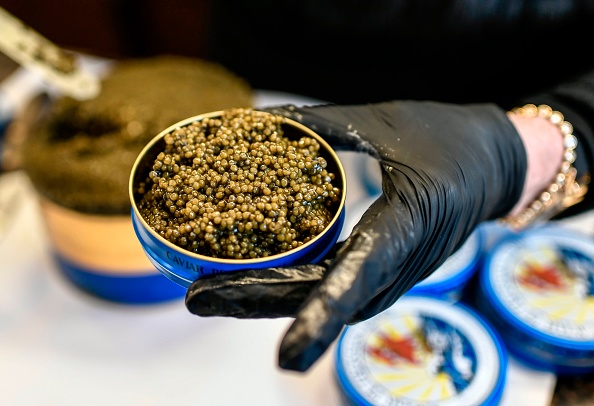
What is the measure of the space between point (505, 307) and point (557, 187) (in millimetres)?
300

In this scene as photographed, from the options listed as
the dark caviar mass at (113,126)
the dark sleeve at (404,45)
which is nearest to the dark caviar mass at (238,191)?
the dark caviar mass at (113,126)

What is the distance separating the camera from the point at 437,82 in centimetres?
174

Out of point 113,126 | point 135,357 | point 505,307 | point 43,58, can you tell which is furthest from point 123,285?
point 505,307

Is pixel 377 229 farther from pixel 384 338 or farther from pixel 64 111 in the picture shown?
pixel 64 111

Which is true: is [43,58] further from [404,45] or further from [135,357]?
[404,45]

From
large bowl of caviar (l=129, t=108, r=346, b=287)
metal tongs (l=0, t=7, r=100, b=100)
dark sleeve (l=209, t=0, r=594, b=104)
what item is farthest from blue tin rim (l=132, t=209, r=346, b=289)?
dark sleeve (l=209, t=0, r=594, b=104)

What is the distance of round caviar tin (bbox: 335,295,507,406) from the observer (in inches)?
45.4

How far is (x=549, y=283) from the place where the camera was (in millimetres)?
1364

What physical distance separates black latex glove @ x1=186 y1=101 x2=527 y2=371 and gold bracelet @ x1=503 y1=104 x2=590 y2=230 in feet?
0.35

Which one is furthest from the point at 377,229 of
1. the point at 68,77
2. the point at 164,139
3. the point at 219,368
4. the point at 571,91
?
the point at 68,77

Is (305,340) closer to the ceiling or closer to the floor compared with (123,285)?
closer to the ceiling

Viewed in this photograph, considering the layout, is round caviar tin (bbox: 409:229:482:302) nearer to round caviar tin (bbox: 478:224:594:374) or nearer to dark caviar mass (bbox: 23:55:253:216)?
round caviar tin (bbox: 478:224:594:374)

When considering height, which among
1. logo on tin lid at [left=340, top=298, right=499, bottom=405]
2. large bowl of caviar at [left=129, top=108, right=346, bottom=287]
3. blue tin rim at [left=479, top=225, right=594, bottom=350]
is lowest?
logo on tin lid at [left=340, top=298, right=499, bottom=405]

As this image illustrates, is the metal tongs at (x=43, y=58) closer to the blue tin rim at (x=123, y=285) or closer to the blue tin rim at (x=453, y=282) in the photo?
the blue tin rim at (x=123, y=285)
